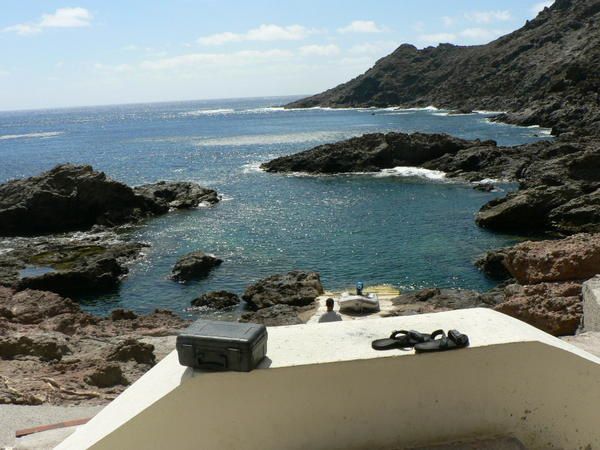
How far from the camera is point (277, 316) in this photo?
68.3 ft

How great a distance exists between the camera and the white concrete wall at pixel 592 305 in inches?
404

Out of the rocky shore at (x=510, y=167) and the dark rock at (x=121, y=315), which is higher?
the rocky shore at (x=510, y=167)

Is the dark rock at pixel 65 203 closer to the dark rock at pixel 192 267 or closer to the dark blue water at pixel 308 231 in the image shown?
the dark blue water at pixel 308 231

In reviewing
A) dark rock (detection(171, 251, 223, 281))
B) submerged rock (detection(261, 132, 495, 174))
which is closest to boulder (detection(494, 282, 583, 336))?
dark rock (detection(171, 251, 223, 281))

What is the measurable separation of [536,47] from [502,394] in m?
134

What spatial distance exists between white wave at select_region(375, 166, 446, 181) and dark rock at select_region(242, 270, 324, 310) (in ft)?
98.3

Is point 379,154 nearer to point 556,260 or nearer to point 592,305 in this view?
point 556,260

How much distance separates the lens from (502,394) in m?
5.92

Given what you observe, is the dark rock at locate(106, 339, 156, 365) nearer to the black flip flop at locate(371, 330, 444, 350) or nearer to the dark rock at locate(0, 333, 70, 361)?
the dark rock at locate(0, 333, 70, 361)

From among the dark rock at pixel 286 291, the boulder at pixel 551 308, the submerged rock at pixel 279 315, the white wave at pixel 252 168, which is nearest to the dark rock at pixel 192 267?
the dark rock at pixel 286 291

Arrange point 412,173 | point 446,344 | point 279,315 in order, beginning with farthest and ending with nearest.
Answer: point 412,173, point 279,315, point 446,344

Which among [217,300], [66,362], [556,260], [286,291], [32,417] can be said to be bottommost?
[217,300]

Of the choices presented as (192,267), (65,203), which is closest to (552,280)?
(192,267)

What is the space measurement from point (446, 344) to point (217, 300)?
19.4m
